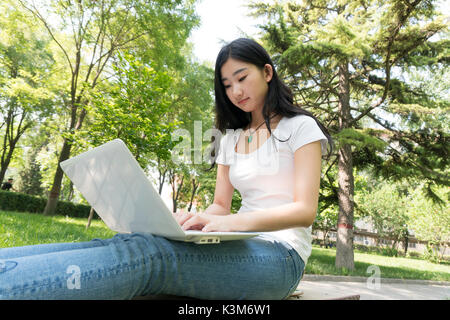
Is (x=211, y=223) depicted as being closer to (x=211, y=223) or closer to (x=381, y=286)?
(x=211, y=223)

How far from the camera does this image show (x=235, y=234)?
3.32ft

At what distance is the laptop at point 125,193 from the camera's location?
35.7 inches

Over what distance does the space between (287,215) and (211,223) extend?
0.95 feet

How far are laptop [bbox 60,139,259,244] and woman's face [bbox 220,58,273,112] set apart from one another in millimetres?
874

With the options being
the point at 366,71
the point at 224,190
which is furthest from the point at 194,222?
the point at 366,71

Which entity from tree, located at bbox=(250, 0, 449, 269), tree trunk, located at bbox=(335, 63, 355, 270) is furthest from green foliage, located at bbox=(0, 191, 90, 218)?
tree trunk, located at bbox=(335, 63, 355, 270)

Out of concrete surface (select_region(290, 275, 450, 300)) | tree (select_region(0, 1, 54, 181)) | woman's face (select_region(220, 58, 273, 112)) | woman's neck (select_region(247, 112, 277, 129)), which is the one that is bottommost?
concrete surface (select_region(290, 275, 450, 300))

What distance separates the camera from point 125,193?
40.3 inches

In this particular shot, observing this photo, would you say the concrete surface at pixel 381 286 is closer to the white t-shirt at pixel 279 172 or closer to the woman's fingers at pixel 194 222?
the white t-shirt at pixel 279 172

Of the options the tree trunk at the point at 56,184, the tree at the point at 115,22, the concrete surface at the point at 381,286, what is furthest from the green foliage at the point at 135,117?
the concrete surface at the point at 381,286

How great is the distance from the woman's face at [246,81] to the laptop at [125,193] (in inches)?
34.4

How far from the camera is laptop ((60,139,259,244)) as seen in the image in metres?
0.91

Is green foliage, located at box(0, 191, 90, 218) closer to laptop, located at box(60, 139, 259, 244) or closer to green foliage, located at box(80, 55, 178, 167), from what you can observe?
green foliage, located at box(80, 55, 178, 167)

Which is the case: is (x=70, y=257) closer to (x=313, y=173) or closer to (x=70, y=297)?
(x=70, y=297)
